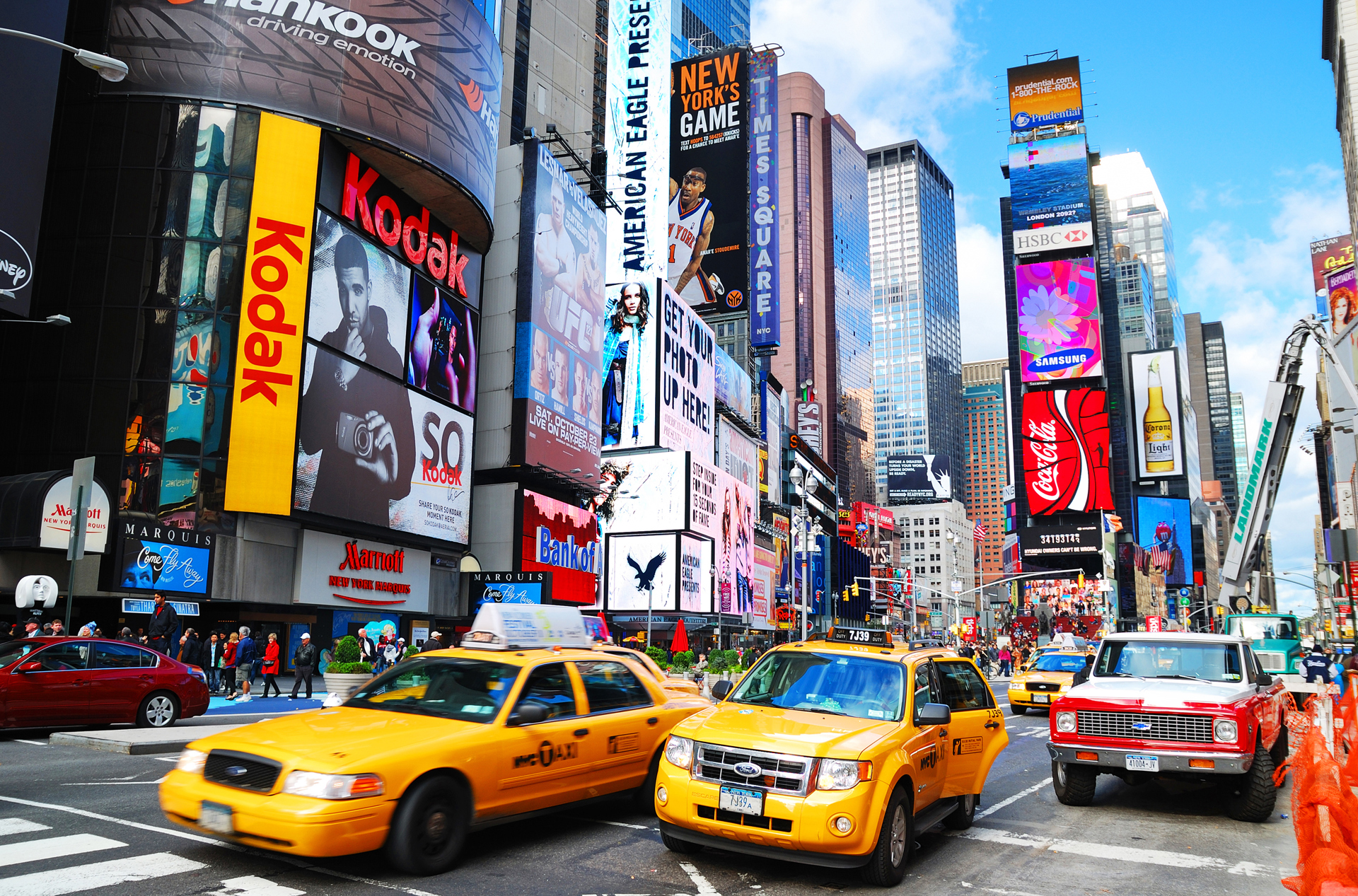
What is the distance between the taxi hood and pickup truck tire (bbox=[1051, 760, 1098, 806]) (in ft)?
22.1

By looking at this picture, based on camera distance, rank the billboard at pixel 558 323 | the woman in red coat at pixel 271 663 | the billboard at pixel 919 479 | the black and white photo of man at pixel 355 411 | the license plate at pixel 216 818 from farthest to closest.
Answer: the billboard at pixel 919 479 → the billboard at pixel 558 323 → the black and white photo of man at pixel 355 411 → the woman in red coat at pixel 271 663 → the license plate at pixel 216 818

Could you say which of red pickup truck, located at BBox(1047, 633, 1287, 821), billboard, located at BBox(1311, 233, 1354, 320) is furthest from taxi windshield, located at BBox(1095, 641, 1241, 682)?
billboard, located at BBox(1311, 233, 1354, 320)

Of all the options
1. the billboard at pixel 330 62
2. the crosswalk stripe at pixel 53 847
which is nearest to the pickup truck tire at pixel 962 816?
the crosswalk stripe at pixel 53 847

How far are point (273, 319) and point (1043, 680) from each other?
24491 mm

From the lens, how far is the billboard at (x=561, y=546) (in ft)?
146

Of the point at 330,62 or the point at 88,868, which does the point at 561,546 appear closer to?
the point at 330,62

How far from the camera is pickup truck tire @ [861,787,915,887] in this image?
6.64 m

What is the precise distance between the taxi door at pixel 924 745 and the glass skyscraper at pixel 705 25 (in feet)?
398

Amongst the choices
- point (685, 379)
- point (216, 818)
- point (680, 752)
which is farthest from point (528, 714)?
point (685, 379)

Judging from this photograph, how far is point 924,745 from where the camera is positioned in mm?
7695

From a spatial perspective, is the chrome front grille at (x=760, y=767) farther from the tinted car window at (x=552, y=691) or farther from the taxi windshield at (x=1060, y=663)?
the taxi windshield at (x=1060, y=663)

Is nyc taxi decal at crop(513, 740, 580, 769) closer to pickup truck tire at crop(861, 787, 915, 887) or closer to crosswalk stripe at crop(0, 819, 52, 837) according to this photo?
pickup truck tire at crop(861, 787, 915, 887)

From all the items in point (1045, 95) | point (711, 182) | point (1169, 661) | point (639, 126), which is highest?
point (1045, 95)

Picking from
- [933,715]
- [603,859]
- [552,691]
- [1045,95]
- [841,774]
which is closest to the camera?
[841,774]
